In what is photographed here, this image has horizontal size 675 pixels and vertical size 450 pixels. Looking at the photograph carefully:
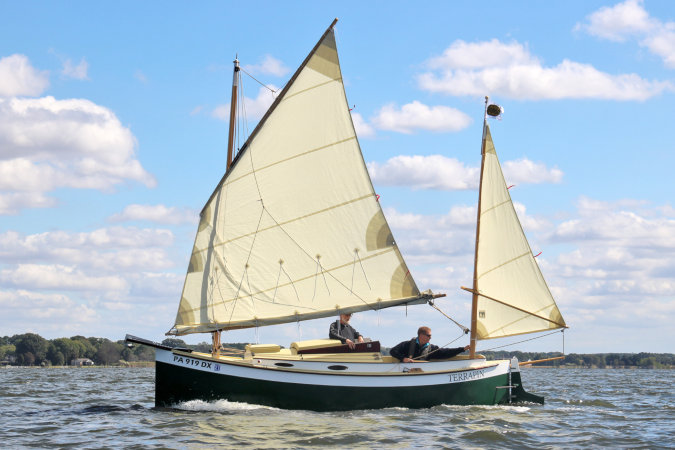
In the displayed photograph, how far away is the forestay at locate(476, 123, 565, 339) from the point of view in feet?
86.7

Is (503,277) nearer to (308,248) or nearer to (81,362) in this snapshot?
(308,248)

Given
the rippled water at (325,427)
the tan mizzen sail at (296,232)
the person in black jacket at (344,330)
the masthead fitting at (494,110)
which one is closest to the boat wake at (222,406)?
the rippled water at (325,427)

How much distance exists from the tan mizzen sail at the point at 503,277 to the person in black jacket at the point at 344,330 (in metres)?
3.83

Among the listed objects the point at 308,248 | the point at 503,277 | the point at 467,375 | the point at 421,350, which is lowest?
the point at 467,375

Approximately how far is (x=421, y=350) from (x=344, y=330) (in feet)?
7.94

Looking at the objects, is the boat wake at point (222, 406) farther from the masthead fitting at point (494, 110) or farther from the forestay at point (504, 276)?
the masthead fitting at point (494, 110)

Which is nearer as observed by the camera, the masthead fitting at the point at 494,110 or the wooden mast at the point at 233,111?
the wooden mast at the point at 233,111

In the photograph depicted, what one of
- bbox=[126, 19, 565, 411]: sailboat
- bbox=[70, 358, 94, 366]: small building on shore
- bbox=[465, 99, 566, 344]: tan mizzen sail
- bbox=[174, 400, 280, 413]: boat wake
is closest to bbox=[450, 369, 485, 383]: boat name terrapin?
bbox=[126, 19, 565, 411]: sailboat

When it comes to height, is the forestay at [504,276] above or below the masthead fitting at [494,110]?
below

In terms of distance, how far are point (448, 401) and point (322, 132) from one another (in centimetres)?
891

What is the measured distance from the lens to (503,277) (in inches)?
1050

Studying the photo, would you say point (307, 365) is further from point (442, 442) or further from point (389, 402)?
point (442, 442)

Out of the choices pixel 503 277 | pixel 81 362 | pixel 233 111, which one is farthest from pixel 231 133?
pixel 81 362

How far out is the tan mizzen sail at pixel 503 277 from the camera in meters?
26.4
